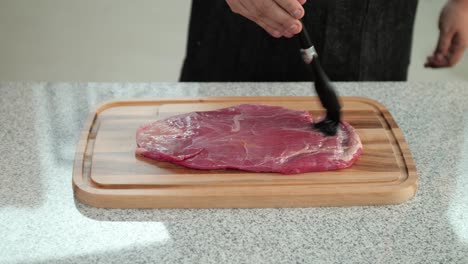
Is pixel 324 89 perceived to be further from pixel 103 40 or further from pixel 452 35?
pixel 103 40

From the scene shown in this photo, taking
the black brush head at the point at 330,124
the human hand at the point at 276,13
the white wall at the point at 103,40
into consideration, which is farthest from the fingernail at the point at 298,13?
the white wall at the point at 103,40

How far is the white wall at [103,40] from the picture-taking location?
11.2 feet

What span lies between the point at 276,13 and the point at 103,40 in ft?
8.23

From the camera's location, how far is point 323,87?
4.08ft

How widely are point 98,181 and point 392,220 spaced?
0.53 m

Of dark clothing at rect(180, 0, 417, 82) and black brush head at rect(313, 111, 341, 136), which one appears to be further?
dark clothing at rect(180, 0, 417, 82)

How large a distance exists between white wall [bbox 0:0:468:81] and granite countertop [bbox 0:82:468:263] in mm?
2125

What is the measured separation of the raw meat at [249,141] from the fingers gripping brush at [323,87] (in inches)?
0.9

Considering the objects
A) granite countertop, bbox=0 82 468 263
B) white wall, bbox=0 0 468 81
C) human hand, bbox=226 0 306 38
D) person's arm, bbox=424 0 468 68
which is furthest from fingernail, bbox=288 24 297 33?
white wall, bbox=0 0 468 81

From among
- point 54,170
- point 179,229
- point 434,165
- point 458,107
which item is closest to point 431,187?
point 434,165

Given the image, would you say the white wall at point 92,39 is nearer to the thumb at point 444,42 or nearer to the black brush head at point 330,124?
the thumb at point 444,42

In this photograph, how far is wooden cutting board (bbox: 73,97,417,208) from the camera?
1102 millimetres

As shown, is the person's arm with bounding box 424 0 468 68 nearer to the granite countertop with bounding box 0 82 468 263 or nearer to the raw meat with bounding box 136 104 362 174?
the granite countertop with bounding box 0 82 468 263

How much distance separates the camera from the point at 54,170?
1207 millimetres
